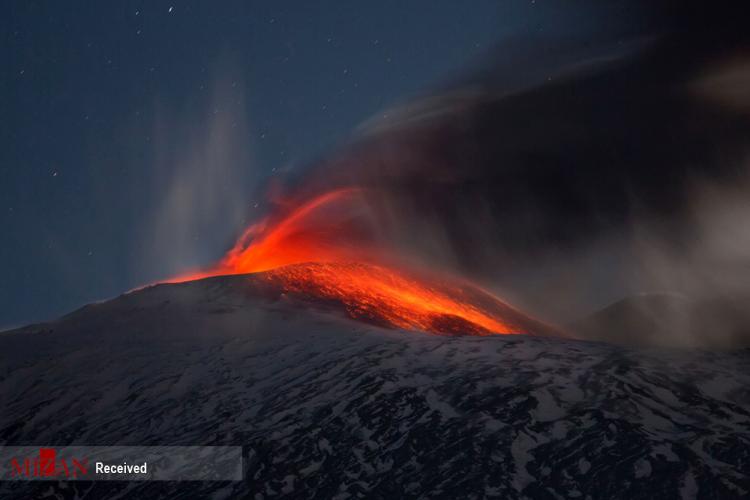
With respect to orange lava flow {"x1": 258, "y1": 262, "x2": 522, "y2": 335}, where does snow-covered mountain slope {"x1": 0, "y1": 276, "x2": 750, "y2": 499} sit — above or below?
below

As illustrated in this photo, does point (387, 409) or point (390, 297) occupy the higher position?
point (390, 297)

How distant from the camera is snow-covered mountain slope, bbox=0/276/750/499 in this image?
17391 millimetres

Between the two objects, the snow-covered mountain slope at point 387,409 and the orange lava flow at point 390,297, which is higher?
the orange lava flow at point 390,297

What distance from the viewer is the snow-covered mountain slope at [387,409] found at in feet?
57.1

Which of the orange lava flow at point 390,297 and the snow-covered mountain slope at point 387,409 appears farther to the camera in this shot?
the orange lava flow at point 390,297

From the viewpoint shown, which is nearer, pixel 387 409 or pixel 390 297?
pixel 387 409

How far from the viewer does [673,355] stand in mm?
24953

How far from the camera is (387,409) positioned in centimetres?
2203

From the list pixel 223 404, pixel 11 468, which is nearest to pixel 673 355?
pixel 223 404

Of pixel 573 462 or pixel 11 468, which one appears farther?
pixel 11 468

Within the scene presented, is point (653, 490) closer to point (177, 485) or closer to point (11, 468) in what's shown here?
point (177, 485)

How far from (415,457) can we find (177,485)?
6653 millimetres

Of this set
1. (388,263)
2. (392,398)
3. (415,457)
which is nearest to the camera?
(415,457)

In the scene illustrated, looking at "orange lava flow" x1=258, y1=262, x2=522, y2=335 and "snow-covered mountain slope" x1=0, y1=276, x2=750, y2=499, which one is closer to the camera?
"snow-covered mountain slope" x1=0, y1=276, x2=750, y2=499
